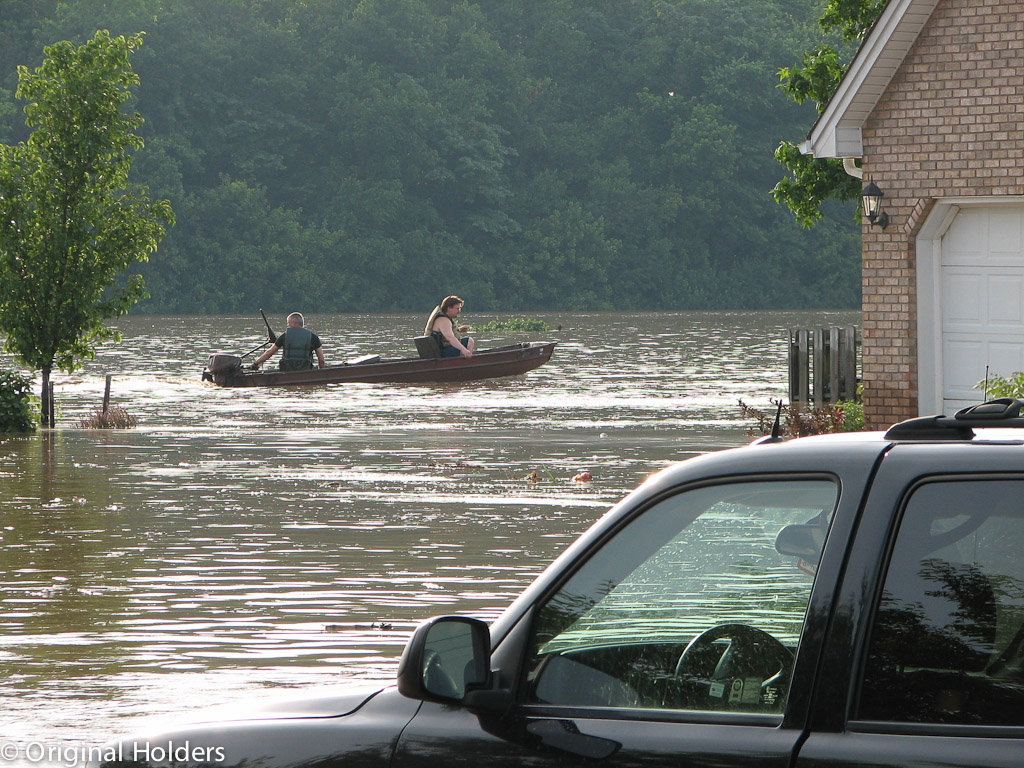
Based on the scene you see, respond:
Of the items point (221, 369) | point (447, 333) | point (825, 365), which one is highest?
point (447, 333)

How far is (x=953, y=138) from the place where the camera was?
666 inches

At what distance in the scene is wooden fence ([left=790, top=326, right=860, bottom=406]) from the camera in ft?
83.3

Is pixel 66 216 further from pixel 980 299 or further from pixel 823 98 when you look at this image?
pixel 980 299

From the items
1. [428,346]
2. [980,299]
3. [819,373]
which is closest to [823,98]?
[819,373]

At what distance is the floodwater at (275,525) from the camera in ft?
27.0

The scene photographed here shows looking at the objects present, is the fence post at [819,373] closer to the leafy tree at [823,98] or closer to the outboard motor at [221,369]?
the leafy tree at [823,98]

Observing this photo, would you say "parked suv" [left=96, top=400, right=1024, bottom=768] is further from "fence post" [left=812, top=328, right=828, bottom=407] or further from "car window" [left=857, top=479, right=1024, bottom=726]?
"fence post" [left=812, top=328, right=828, bottom=407]

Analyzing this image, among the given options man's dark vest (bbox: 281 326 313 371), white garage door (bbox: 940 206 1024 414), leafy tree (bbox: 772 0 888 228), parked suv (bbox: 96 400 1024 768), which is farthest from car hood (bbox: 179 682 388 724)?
man's dark vest (bbox: 281 326 313 371)

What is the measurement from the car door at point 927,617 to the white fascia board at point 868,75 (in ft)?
47.8

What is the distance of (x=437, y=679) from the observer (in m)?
3.38

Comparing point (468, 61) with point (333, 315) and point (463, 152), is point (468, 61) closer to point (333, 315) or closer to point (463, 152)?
point (463, 152)

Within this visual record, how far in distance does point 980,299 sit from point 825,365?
891 cm

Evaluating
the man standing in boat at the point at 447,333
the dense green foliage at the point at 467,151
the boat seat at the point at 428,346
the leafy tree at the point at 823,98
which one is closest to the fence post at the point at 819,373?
the leafy tree at the point at 823,98

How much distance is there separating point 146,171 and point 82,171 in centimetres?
8268
